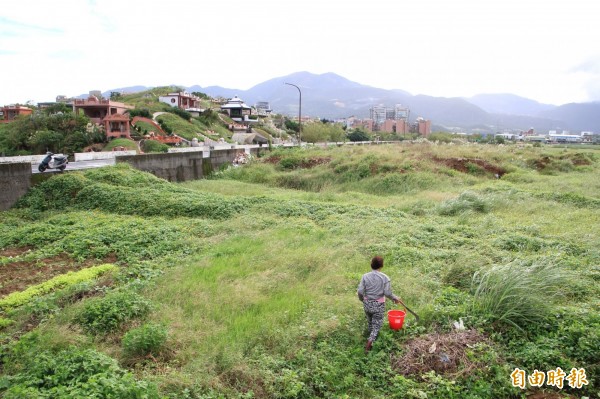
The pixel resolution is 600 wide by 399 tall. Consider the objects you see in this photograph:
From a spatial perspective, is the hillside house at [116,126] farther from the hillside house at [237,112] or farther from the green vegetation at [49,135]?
the hillside house at [237,112]

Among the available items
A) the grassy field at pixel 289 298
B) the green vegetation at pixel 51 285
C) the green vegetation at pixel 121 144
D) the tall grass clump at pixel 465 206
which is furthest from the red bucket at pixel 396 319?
the green vegetation at pixel 121 144

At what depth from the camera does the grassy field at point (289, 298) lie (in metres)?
4.55

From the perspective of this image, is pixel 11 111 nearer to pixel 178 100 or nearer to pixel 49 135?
pixel 49 135

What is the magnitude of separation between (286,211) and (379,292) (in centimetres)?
749

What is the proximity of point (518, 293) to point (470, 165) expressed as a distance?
17949 mm

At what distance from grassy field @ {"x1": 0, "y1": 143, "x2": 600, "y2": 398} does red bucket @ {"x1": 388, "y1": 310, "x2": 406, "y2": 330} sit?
9cm

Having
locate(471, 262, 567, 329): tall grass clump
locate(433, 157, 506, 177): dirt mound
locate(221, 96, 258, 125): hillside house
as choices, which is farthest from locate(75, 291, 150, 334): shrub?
locate(221, 96, 258, 125): hillside house

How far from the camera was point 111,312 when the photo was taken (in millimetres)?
5793

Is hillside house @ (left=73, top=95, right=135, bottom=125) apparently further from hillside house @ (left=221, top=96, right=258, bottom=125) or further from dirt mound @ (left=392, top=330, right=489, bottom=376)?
dirt mound @ (left=392, top=330, right=489, bottom=376)

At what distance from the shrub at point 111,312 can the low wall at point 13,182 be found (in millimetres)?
9237

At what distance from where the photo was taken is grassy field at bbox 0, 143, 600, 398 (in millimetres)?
4555

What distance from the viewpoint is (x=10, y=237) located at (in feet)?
32.7

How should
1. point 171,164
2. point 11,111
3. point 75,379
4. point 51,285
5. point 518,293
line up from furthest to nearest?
point 11,111
point 171,164
point 51,285
point 518,293
point 75,379

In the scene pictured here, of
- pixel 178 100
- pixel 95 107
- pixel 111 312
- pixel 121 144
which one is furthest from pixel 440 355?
pixel 178 100
